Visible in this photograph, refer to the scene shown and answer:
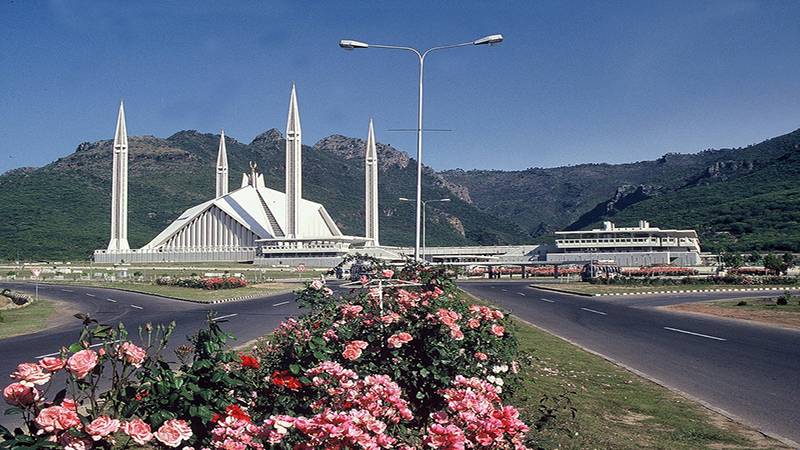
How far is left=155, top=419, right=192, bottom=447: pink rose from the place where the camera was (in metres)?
3.49

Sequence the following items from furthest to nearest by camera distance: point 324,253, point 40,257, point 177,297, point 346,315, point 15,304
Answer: point 40,257, point 324,253, point 177,297, point 15,304, point 346,315

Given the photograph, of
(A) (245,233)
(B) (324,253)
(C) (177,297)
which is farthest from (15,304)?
(A) (245,233)

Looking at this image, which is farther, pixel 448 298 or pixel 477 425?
pixel 448 298

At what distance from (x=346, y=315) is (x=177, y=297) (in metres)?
28.6

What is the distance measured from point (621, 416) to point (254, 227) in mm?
90295

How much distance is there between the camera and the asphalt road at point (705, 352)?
938 cm

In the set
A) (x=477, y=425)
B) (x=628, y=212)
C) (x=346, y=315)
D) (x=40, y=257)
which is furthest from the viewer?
(x=628, y=212)

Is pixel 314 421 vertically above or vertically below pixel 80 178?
below

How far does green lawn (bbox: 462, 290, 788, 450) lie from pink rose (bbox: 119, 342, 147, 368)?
2.54 meters

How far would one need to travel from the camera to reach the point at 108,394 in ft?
13.0

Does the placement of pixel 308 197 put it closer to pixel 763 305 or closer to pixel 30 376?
pixel 763 305

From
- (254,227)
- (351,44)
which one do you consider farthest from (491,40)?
(254,227)

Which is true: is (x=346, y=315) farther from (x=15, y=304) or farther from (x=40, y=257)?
(x=40, y=257)

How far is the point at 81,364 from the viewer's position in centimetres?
367
